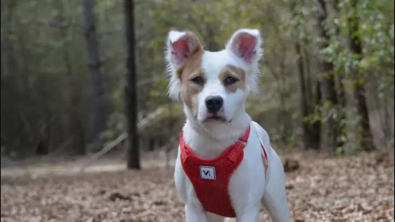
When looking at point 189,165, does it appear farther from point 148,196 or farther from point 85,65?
point 85,65

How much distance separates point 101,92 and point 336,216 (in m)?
22.7

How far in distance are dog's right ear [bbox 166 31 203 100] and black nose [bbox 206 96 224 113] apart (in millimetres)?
456

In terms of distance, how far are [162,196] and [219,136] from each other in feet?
23.2

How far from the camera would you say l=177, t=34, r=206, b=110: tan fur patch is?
4062 millimetres

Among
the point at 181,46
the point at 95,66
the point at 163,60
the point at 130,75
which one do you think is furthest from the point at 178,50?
the point at 163,60

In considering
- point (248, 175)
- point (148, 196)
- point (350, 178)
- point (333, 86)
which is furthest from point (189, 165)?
point (333, 86)

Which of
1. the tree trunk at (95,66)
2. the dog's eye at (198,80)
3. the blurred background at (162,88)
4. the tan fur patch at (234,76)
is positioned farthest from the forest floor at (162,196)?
the tree trunk at (95,66)

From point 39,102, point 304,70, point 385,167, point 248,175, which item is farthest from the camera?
point 39,102

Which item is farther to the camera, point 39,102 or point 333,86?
point 39,102

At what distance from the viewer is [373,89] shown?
50.4 ft

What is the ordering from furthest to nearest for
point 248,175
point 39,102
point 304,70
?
point 39,102 < point 304,70 < point 248,175

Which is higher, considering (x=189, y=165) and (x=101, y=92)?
(x=189, y=165)

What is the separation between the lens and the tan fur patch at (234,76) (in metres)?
4.03

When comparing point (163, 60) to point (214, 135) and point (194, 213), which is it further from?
point (214, 135)
